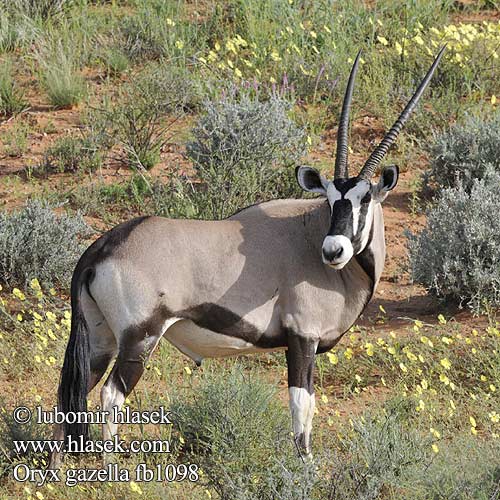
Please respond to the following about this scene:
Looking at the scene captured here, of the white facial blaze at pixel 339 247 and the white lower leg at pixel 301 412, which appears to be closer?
the white facial blaze at pixel 339 247

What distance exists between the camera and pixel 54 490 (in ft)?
20.6

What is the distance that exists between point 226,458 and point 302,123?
5.76m

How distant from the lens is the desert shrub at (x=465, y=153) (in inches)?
407

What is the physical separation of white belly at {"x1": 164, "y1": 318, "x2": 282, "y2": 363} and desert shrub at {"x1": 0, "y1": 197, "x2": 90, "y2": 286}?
2.85 m

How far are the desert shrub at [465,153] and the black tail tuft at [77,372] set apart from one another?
14.9 feet

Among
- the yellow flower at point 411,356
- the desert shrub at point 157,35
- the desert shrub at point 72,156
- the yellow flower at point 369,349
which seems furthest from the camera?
the desert shrub at point 157,35

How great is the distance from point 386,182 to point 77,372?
1967 mm

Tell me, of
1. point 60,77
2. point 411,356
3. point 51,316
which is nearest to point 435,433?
point 411,356

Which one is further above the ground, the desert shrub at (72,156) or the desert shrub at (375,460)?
the desert shrub at (375,460)

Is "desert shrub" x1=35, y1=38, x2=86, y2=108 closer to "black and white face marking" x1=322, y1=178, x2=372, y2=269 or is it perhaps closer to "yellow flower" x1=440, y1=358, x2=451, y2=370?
"yellow flower" x1=440, y1=358, x2=451, y2=370

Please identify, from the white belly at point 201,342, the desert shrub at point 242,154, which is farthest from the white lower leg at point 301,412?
the desert shrub at point 242,154

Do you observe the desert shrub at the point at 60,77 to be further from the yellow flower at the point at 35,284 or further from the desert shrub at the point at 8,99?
the yellow flower at the point at 35,284

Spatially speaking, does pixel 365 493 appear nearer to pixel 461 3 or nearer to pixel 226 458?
pixel 226 458

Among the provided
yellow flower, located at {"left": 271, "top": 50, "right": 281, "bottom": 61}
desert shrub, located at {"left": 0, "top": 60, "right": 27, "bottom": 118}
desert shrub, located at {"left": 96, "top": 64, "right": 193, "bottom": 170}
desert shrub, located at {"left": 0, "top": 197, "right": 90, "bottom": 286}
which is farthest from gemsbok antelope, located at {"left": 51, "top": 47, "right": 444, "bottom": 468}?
desert shrub, located at {"left": 0, "top": 60, "right": 27, "bottom": 118}
